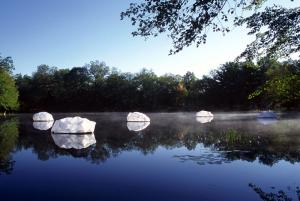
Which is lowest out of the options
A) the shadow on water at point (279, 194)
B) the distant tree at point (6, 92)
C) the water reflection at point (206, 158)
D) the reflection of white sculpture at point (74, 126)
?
the shadow on water at point (279, 194)

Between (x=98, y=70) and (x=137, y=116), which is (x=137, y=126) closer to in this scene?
(x=137, y=116)

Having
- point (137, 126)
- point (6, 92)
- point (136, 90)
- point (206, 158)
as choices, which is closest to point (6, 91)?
point (6, 92)

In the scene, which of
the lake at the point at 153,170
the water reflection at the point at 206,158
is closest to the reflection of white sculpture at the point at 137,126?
the lake at the point at 153,170

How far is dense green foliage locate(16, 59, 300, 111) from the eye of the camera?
3273 inches

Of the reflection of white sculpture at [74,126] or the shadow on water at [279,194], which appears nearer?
the shadow on water at [279,194]

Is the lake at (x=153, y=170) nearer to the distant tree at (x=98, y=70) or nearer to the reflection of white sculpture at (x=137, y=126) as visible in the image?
the reflection of white sculpture at (x=137, y=126)

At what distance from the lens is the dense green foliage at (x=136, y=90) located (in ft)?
273

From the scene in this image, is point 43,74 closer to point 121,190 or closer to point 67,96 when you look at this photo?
point 67,96

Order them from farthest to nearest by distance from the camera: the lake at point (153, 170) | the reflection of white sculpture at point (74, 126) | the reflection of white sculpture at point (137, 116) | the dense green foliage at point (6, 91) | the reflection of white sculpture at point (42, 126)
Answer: the dense green foliage at point (6, 91)
the reflection of white sculpture at point (137, 116)
the reflection of white sculpture at point (42, 126)
the reflection of white sculpture at point (74, 126)
the lake at point (153, 170)

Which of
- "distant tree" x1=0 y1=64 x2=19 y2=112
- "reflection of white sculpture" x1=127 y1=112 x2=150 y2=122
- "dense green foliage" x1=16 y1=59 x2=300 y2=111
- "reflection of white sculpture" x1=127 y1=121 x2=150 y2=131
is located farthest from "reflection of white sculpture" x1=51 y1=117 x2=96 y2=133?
"dense green foliage" x1=16 y1=59 x2=300 y2=111

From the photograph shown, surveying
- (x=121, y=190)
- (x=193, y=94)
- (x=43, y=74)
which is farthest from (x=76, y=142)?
(x=43, y=74)

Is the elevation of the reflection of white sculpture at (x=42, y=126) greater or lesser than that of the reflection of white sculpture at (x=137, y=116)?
lesser

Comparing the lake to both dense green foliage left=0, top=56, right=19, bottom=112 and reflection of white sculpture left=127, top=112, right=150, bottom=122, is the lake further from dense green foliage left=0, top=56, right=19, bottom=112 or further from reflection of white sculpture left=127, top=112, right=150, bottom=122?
dense green foliage left=0, top=56, right=19, bottom=112

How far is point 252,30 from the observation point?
29.3 ft
